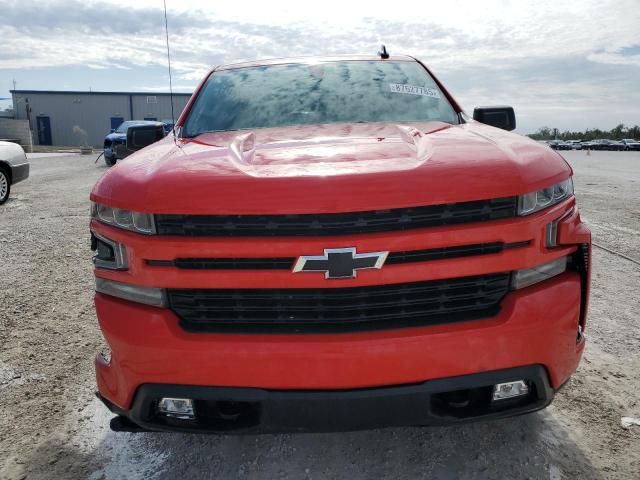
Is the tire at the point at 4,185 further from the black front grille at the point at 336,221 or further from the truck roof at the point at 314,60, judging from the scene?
the black front grille at the point at 336,221

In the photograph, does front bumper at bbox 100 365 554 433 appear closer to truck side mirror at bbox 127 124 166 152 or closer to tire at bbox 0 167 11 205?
truck side mirror at bbox 127 124 166 152

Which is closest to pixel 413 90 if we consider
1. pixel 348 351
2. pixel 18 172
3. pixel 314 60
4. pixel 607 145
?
pixel 314 60

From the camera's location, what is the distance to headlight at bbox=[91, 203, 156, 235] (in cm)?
186

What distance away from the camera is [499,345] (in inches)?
71.4

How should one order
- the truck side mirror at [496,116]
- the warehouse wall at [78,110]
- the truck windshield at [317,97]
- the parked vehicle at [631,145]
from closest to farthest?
the truck windshield at [317,97] → the truck side mirror at [496,116] → the warehouse wall at [78,110] → the parked vehicle at [631,145]

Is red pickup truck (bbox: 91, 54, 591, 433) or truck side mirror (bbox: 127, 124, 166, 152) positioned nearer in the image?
red pickup truck (bbox: 91, 54, 591, 433)

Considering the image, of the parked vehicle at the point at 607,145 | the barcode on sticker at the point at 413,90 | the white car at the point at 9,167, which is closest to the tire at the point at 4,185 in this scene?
the white car at the point at 9,167

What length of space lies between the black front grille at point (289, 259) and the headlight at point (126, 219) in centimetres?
12

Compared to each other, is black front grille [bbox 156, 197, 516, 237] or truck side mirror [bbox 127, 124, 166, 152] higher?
truck side mirror [bbox 127, 124, 166, 152]

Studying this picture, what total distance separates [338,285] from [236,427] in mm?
633

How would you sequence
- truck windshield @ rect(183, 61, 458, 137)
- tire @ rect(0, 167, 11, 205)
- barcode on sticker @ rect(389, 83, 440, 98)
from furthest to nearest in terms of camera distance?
tire @ rect(0, 167, 11, 205), barcode on sticker @ rect(389, 83, 440, 98), truck windshield @ rect(183, 61, 458, 137)

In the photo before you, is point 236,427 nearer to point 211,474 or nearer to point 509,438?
point 211,474

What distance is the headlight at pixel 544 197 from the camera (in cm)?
185

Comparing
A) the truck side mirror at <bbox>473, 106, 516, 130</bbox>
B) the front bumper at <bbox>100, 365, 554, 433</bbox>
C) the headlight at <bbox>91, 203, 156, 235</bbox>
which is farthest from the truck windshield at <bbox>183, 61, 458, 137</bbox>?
the front bumper at <bbox>100, 365, 554, 433</bbox>
